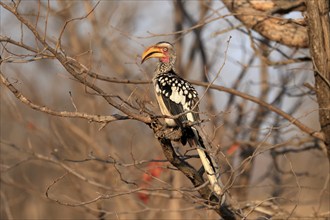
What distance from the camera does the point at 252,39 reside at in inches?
167

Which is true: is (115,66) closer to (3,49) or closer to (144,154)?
(144,154)

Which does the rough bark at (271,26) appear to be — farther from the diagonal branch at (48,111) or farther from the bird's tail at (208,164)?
the diagonal branch at (48,111)

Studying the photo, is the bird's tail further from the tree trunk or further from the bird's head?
the tree trunk

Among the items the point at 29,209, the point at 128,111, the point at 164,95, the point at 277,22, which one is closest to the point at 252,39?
the point at 277,22

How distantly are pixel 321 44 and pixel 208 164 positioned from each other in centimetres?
117

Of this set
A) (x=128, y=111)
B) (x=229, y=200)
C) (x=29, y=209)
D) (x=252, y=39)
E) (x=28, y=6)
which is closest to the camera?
(x=128, y=111)

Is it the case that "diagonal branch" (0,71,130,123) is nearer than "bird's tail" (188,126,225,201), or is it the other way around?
"diagonal branch" (0,71,130,123)

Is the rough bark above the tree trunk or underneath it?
above

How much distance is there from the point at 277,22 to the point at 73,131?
2.57m

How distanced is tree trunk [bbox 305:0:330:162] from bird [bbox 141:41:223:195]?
0.84 m

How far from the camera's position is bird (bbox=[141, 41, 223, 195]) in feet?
9.96

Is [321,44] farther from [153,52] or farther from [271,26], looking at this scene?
[153,52]

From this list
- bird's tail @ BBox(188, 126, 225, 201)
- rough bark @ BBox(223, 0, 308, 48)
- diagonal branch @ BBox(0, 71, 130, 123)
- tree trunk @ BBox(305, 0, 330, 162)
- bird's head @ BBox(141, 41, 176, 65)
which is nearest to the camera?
diagonal branch @ BBox(0, 71, 130, 123)

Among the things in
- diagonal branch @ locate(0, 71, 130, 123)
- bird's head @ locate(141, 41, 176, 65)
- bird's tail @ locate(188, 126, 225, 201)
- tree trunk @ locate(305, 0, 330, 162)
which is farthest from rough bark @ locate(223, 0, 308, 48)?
diagonal branch @ locate(0, 71, 130, 123)
